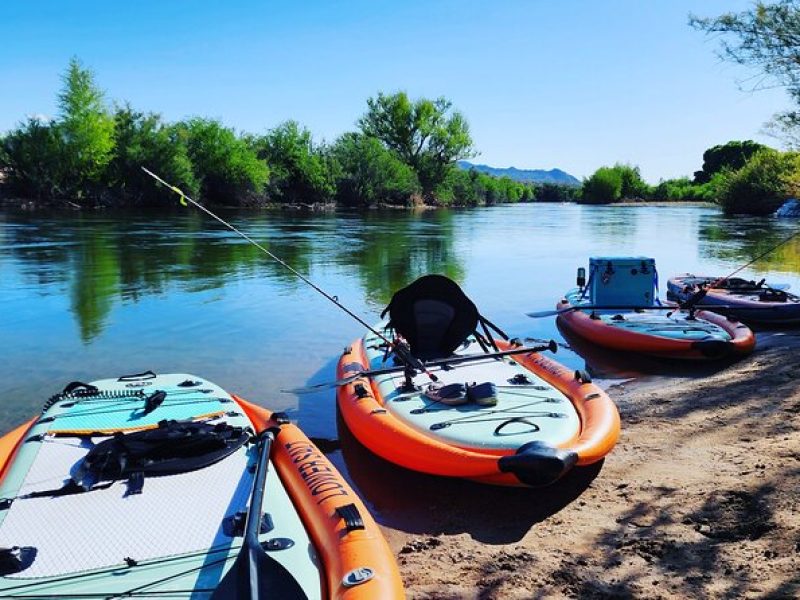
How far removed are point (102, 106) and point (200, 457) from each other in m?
38.9

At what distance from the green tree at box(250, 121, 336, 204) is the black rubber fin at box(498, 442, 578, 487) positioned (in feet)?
133

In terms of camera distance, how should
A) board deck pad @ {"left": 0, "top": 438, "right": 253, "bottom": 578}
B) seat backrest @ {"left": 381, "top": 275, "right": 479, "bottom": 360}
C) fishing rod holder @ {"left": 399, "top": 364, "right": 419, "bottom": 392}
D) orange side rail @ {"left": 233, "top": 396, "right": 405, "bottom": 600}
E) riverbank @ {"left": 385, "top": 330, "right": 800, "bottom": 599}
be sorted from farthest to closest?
seat backrest @ {"left": 381, "top": 275, "right": 479, "bottom": 360}
fishing rod holder @ {"left": 399, "top": 364, "right": 419, "bottom": 392}
riverbank @ {"left": 385, "top": 330, "right": 800, "bottom": 599}
board deck pad @ {"left": 0, "top": 438, "right": 253, "bottom": 578}
orange side rail @ {"left": 233, "top": 396, "right": 405, "bottom": 600}

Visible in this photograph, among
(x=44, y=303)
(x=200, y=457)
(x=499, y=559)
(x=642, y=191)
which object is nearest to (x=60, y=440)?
(x=200, y=457)

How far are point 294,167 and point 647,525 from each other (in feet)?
139

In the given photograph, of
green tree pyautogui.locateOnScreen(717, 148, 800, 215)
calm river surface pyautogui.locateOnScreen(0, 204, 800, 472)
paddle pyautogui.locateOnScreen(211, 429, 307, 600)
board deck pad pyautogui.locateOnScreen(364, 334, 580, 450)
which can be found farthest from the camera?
green tree pyautogui.locateOnScreen(717, 148, 800, 215)

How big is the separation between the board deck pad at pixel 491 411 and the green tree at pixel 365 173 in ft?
136

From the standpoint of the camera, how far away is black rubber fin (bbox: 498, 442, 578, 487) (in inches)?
150

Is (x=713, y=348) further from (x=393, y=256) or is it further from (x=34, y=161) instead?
(x=34, y=161)

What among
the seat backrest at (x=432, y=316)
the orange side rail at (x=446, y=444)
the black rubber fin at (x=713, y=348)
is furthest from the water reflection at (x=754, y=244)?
the orange side rail at (x=446, y=444)

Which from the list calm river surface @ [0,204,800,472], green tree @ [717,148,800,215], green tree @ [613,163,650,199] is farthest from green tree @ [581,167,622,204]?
calm river surface @ [0,204,800,472]

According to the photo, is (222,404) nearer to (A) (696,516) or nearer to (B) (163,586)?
(B) (163,586)

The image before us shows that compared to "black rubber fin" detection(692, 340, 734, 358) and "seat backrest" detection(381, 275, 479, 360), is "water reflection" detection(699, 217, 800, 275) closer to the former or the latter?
"black rubber fin" detection(692, 340, 734, 358)

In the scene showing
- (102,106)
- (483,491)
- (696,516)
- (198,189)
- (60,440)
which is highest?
(102,106)

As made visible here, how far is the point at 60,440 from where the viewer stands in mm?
3814
